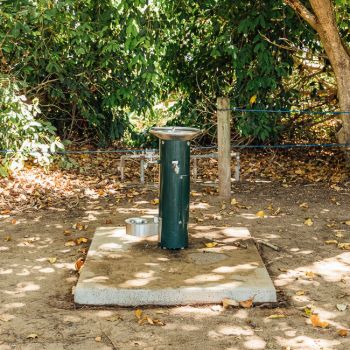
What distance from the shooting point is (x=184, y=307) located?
4910 millimetres

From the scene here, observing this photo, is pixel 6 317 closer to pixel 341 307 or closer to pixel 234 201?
pixel 341 307

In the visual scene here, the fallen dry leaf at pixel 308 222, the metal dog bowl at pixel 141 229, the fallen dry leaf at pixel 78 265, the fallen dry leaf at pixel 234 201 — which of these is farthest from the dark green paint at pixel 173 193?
the fallen dry leaf at pixel 234 201

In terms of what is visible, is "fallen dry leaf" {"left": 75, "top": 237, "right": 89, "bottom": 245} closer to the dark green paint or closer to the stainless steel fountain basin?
the dark green paint

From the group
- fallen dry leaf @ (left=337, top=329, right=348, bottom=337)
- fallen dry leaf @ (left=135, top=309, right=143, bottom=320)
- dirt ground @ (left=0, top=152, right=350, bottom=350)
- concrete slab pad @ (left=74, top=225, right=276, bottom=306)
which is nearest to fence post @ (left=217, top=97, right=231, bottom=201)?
dirt ground @ (left=0, top=152, right=350, bottom=350)

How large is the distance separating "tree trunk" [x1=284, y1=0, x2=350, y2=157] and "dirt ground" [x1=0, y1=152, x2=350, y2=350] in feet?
3.91

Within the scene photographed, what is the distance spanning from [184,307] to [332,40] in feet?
18.4

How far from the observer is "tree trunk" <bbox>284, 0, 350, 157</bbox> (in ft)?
29.5

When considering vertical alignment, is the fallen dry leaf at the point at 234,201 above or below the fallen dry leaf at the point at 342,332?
above

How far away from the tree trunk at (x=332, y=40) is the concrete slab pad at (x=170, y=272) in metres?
3.87

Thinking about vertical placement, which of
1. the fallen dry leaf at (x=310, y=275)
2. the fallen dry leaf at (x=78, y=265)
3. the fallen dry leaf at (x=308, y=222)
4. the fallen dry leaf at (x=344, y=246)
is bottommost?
the fallen dry leaf at (x=310, y=275)

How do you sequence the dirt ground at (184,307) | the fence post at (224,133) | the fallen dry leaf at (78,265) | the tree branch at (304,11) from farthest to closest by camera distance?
the tree branch at (304,11) → the fence post at (224,133) → the fallen dry leaf at (78,265) → the dirt ground at (184,307)

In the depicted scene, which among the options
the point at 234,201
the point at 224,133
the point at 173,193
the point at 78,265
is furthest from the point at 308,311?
the point at 224,133

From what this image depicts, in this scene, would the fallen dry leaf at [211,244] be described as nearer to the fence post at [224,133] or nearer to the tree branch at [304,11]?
the fence post at [224,133]

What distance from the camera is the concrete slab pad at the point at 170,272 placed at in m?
4.96
